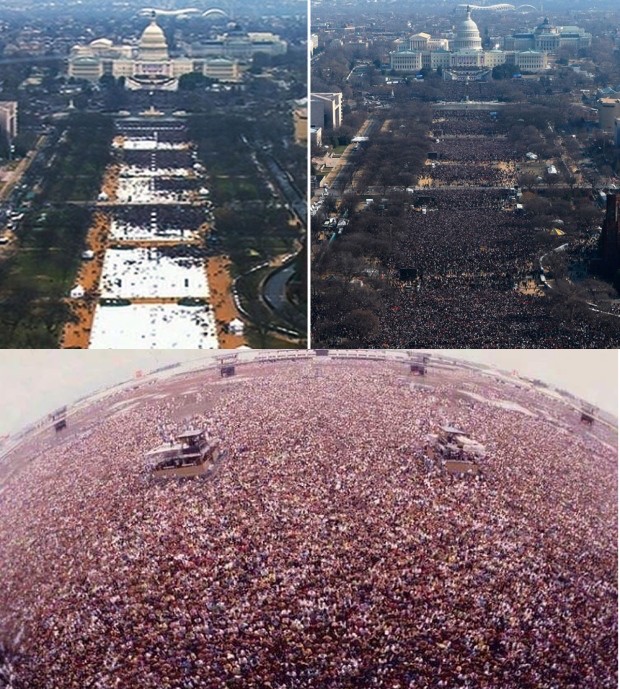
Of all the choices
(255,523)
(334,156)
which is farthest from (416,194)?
(255,523)

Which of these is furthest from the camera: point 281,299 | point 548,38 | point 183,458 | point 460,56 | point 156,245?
point 548,38

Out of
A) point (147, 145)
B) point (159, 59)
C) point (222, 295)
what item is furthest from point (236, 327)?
point (159, 59)

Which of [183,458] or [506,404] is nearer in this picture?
[183,458]

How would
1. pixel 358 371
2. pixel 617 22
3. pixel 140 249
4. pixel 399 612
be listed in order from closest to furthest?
pixel 399 612 → pixel 358 371 → pixel 140 249 → pixel 617 22

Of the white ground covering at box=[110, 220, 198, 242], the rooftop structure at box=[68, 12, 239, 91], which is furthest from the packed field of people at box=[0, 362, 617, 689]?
the rooftop structure at box=[68, 12, 239, 91]

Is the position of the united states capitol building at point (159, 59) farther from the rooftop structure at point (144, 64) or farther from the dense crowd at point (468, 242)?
the dense crowd at point (468, 242)

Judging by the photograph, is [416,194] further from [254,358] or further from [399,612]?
[399,612]

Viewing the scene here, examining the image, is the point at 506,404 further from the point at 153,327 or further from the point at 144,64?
the point at 144,64

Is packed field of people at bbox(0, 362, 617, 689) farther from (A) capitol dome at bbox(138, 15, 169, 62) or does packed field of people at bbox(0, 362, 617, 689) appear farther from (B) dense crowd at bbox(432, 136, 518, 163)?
(B) dense crowd at bbox(432, 136, 518, 163)
